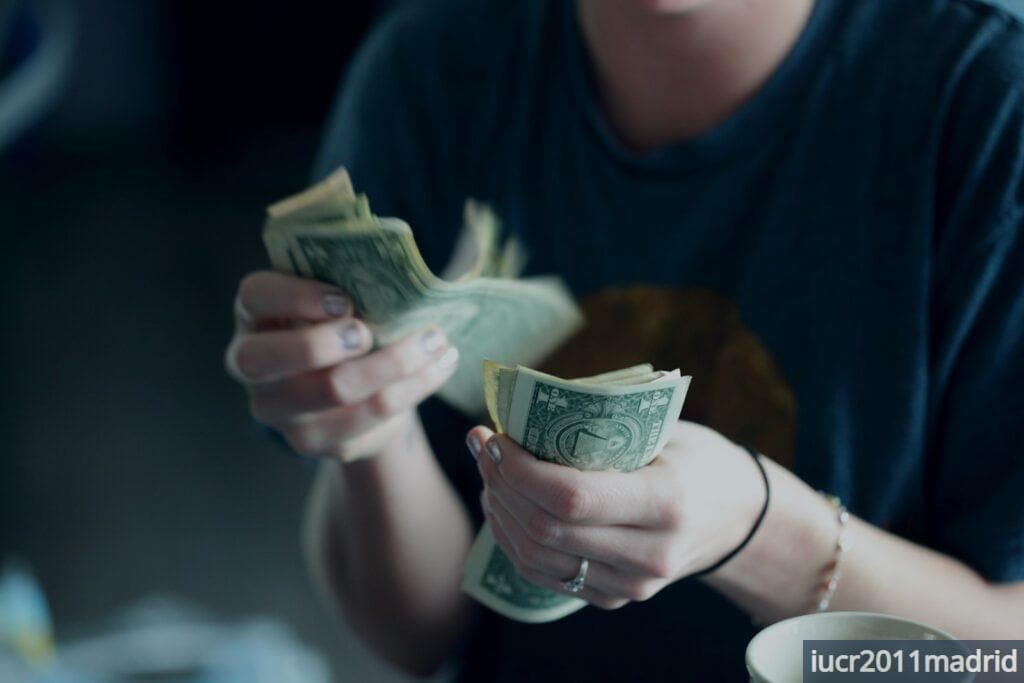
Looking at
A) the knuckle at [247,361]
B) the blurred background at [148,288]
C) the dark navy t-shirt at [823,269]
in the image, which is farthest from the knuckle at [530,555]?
the blurred background at [148,288]

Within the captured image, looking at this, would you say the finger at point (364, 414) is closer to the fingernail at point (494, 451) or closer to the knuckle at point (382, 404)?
the knuckle at point (382, 404)

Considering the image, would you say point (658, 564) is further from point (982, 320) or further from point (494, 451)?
point (982, 320)

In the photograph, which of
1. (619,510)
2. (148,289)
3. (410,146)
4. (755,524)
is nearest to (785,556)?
(755,524)

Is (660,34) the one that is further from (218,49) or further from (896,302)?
(218,49)

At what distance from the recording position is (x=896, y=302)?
675mm

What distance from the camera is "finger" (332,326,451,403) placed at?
0.64m

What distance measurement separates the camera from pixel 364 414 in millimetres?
673

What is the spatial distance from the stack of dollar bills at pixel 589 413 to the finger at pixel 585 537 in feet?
0.08

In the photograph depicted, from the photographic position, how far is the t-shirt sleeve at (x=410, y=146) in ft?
2.52

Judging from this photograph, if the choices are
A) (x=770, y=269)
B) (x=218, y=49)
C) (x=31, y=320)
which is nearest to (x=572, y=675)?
(x=770, y=269)

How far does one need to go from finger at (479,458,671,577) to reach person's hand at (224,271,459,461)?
121 mm

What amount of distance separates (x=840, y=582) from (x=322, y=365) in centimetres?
29

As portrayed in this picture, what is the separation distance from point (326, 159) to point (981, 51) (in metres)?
0.46

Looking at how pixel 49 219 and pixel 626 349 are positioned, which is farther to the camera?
pixel 49 219
